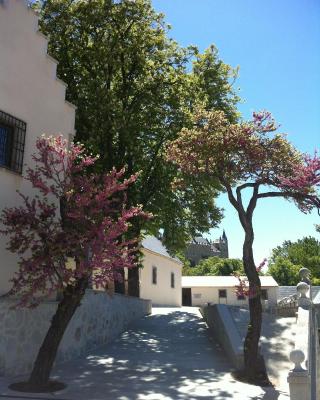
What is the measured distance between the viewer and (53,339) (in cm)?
934

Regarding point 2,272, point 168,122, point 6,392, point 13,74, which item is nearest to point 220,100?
point 168,122

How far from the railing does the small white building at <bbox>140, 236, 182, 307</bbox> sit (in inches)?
773

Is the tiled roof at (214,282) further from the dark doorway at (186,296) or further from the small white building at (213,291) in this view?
the dark doorway at (186,296)

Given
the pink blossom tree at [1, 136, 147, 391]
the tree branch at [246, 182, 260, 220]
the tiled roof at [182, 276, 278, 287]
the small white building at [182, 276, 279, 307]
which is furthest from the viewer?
the tiled roof at [182, 276, 278, 287]

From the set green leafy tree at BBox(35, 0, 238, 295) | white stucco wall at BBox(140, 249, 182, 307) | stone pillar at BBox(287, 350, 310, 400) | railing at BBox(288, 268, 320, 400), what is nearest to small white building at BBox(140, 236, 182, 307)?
white stucco wall at BBox(140, 249, 182, 307)

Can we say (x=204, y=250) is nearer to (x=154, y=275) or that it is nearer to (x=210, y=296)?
(x=210, y=296)

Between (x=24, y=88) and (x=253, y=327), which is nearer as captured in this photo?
(x=253, y=327)

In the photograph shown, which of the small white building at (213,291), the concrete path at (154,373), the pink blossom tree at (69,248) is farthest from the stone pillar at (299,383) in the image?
the small white building at (213,291)

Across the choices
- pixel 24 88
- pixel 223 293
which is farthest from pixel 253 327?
pixel 223 293

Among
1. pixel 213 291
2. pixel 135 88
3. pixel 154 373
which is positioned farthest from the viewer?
pixel 213 291

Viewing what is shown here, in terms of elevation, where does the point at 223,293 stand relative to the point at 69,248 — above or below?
above

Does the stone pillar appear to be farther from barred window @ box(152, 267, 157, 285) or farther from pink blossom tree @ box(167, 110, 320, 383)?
barred window @ box(152, 267, 157, 285)

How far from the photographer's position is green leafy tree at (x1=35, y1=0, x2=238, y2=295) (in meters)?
19.2

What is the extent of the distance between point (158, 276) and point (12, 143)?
27208 millimetres
